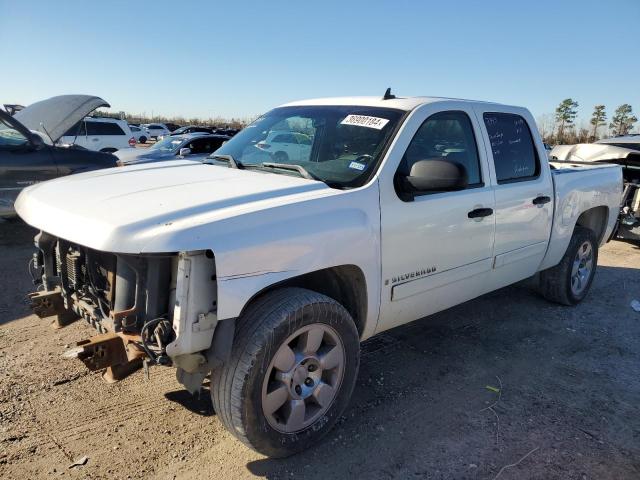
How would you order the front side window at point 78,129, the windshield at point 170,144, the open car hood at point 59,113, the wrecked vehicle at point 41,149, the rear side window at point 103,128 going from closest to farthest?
1. the wrecked vehicle at point 41,149
2. the open car hood at point 59,113
3. the front side window at point 78,129
4. the windshield at point 170,144
5. the rear side window at point 103,128

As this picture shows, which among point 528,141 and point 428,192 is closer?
point 428,192

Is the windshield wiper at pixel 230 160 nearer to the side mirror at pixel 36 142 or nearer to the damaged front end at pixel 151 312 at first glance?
the damaged front end at pixel 151 312

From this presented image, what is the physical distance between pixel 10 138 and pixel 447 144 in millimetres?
6044

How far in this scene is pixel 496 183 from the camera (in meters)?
3.94

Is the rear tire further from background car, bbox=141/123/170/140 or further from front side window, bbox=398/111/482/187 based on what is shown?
background car, bbox=141/123/170/140

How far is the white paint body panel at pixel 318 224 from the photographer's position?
2332 mm

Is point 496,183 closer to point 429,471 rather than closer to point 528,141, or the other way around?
point 528,141

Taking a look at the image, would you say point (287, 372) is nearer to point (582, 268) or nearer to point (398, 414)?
point (398, 414)

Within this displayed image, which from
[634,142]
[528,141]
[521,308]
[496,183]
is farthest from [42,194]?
[634,142]

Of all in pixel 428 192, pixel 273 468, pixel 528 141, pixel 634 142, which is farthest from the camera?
pixel 634 142

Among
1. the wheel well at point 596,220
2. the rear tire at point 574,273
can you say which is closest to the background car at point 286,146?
the rear tire at point 574,273

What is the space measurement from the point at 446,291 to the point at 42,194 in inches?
107

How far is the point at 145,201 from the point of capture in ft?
8.47

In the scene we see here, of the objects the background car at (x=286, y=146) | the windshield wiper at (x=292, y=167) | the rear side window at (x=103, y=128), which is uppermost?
the rear side window at (x=103, y=128)
